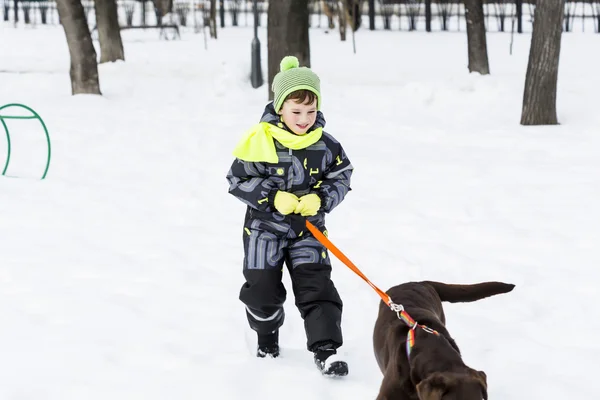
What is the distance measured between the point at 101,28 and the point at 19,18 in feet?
61.8

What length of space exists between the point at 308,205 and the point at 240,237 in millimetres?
2860

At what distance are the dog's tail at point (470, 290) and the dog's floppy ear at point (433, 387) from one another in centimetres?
99

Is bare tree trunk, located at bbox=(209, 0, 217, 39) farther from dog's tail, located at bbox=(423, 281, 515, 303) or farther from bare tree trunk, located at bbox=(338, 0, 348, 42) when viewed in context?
dog's tail, located at bbox=(423, 281, 515, 303)

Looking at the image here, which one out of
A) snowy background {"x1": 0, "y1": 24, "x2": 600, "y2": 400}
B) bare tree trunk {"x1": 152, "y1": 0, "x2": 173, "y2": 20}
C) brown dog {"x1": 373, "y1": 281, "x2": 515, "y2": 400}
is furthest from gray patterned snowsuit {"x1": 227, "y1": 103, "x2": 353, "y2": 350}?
bare tree trunk {"x1": 152, "y1": 0, "x2": 173, "y2": 20}

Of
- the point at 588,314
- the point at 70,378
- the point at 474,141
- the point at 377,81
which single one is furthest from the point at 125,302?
the point at 377,81

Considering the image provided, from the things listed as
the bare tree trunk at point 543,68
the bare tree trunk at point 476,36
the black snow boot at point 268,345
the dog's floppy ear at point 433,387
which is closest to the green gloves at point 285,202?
the black snow boot at point 268,345

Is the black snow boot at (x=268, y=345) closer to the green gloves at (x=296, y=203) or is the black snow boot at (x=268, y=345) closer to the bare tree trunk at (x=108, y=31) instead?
the green gloves at (x=296, y=203)

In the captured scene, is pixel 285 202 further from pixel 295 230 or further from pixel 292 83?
pixel 292 83

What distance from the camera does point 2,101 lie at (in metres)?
13.2

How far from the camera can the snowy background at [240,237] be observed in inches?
161

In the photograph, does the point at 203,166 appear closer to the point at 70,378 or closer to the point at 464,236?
the point at 464,236

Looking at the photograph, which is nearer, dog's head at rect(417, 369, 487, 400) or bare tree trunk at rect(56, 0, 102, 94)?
dog's head at rect(417, 369, 487, 400)

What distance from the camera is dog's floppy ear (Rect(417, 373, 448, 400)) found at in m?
2.59

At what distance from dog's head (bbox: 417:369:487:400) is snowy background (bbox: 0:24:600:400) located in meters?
1.18
